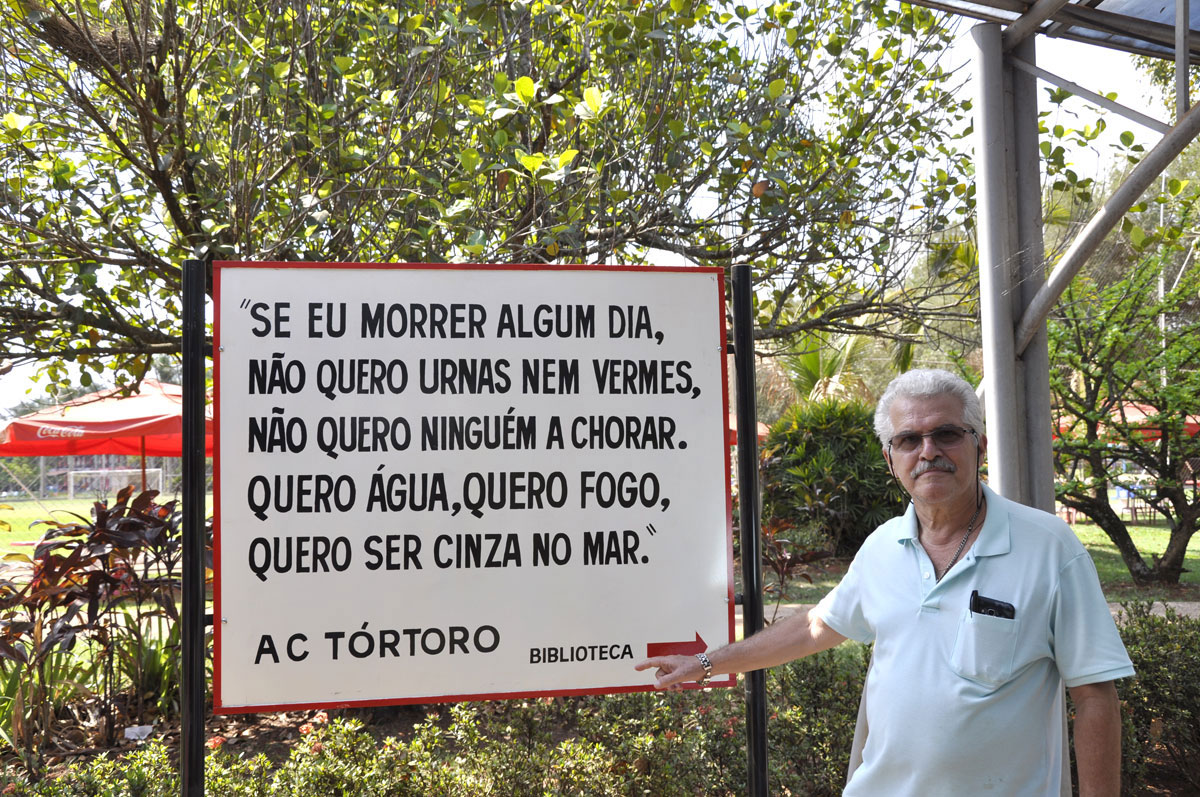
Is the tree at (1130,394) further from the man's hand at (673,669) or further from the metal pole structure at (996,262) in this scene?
the man's hand at (673,669)

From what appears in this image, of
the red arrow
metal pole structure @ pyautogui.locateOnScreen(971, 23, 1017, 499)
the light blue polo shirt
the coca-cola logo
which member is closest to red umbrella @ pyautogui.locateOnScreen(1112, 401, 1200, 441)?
metal pole structure @ pyautogui.locateOnScreen(971, 23, 1017, 499)

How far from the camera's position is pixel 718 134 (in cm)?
541

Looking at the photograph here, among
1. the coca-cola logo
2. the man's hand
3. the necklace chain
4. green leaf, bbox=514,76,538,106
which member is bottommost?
the man's hand

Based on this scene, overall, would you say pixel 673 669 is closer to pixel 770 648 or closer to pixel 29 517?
pixel 770 648

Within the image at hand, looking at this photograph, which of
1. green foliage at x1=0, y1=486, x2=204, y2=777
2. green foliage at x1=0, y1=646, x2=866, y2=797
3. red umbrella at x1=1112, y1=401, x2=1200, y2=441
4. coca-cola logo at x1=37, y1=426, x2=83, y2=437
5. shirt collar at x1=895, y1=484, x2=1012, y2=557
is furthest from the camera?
red umbrella at x1=1112, y1=401, x2=1200, y2=441

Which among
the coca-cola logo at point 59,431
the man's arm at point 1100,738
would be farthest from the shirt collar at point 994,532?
→ the coca-cola logo at point 59,431

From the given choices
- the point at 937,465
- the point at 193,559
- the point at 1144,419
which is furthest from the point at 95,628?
the point at 1144,419

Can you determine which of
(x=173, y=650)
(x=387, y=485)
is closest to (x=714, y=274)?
(x=387, y=485)

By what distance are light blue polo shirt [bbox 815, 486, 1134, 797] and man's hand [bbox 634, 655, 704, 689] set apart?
1.99 feet

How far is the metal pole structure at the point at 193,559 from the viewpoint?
2.46 meters

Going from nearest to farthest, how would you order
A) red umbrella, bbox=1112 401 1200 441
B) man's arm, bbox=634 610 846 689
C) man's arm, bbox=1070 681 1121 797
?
man's arm, bbox=1070 681 1121 797, man's arm, bbox=634 610 846 689, red umbrella, bbox=1112 401 1200 441

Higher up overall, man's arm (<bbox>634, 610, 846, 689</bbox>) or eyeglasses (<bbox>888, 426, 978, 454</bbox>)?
eyeglasses (<bbox>888, 426, 978, 454</bbox>)

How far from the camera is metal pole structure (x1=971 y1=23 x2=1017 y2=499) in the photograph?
364 centimetres

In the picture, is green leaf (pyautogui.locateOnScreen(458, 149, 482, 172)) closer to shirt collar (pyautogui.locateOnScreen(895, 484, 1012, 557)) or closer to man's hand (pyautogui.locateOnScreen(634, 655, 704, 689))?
man's hand (pyautogui.locateOnScreen(634, 655, 704, 689))
